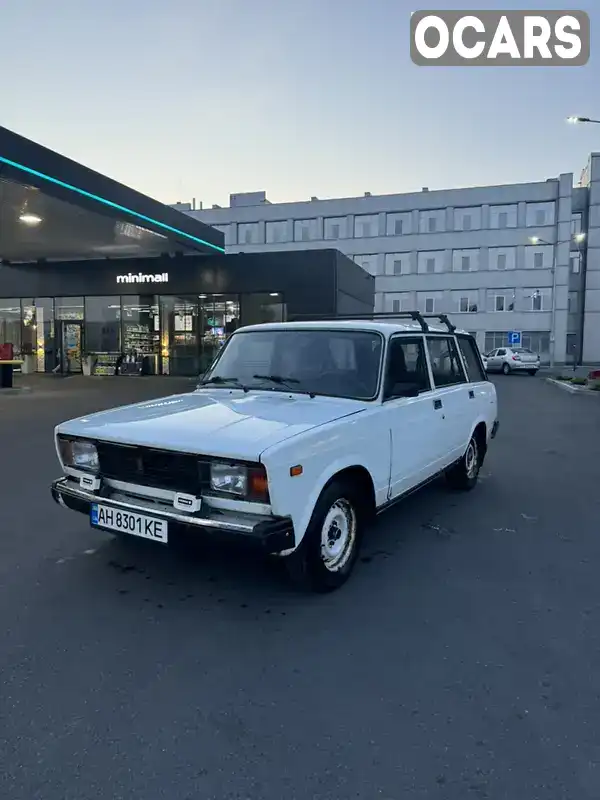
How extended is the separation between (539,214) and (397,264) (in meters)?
12.1

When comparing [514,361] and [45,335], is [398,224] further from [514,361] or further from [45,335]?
[45,335]

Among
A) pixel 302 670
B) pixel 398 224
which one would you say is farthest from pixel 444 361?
pixel 398 224

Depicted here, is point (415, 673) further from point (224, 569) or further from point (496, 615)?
point (224, 569)

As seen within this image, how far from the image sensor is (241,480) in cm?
342

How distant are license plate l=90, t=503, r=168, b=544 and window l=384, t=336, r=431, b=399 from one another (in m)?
1.98

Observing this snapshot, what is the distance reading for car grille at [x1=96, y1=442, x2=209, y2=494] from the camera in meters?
3.55

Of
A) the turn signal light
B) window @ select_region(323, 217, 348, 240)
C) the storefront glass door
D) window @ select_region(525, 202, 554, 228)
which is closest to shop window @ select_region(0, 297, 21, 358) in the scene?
the storefront glass door

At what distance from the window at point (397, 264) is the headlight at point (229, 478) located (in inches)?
1973

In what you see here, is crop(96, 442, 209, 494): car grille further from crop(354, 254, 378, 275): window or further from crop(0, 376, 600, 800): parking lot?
crop(354, 254, 378, 275): window

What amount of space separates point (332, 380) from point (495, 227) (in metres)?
49.3

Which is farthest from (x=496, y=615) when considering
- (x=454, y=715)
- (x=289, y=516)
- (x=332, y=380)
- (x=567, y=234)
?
(x=567, y=234)

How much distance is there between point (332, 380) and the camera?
4707 mm

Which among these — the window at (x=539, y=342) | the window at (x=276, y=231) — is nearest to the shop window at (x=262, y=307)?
the window at (x=539, y=342)

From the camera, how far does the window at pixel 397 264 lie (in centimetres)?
5131
